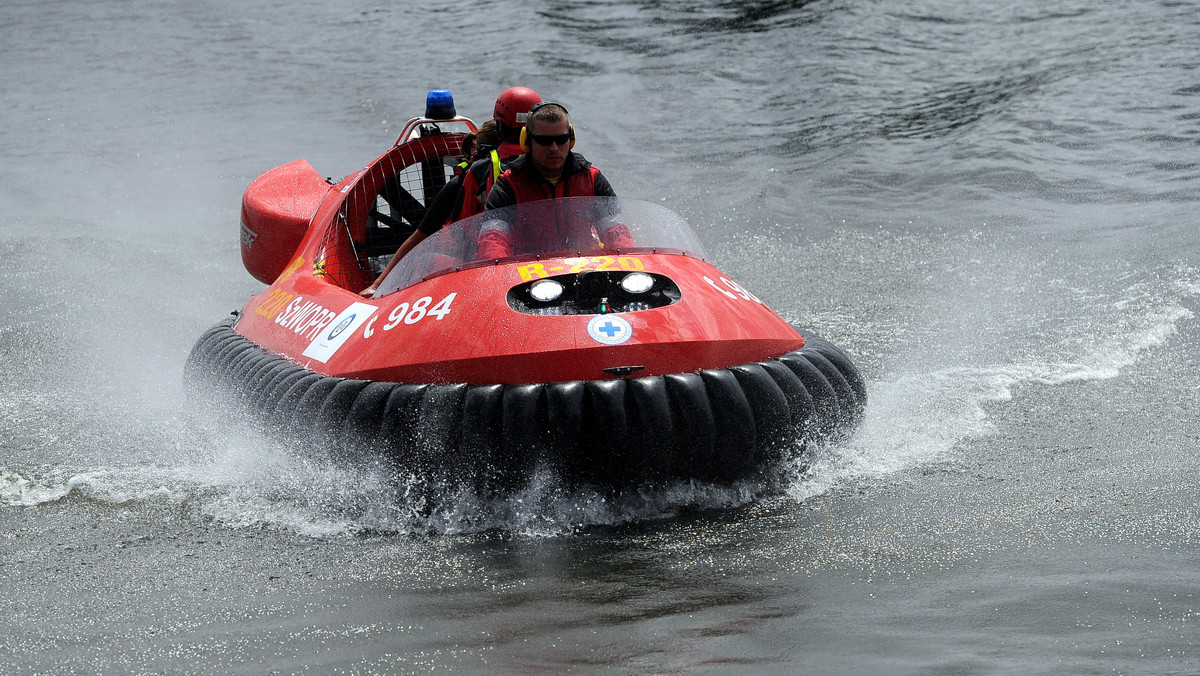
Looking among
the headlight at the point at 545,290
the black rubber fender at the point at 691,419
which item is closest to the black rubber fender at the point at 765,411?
the black rubber fender at the point at 691,419

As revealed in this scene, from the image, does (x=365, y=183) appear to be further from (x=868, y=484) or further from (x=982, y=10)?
(x=982, y=10)

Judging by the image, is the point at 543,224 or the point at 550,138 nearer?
the point at 543,224

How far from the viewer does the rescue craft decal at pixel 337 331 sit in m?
3.92

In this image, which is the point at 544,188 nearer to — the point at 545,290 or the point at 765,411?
the point at 545,290

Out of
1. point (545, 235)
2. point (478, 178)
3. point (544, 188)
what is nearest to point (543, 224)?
point (545, 235)

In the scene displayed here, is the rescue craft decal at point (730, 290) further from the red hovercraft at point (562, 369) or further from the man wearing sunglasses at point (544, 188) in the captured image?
the man wearing sunglasses at point (544, 188)

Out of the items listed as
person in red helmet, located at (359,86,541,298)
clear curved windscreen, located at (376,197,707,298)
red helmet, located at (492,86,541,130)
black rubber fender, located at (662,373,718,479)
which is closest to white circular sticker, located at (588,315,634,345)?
black rubber fender, located at (662,373,718,479)

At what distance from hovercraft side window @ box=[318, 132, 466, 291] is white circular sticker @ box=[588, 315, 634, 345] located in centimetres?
191

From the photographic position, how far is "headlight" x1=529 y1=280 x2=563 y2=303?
352 centimetres

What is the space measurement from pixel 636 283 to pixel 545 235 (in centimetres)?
41

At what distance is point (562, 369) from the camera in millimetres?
3262

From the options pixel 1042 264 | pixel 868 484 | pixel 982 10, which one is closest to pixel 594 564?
pixel 868 484

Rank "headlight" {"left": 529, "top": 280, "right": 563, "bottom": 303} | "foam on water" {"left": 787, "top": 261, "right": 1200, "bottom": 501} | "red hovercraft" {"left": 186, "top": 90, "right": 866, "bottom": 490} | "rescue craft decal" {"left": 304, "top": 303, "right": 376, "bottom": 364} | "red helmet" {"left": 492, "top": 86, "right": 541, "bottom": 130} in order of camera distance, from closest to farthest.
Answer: "red hovercraft" {"left": 186, "top": 90, "right": 866, "bottom": 490} < "headlight" {"left": 529, "top": 280, "right": 563, "bottom": 303} < "foam on water" {"left": 787, "top": 261, "right": 1200, "bottom": 501} < "rescue craft decal" {"left": 304, "top": 303, "right": 376, "bottom": 364} < "red helmet" {"left": 492, "top": 86, "right": 541, "bottom": 130}

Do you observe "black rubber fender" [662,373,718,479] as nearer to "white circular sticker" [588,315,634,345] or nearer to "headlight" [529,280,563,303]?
"white circular sticker" [588,315,634,345]
